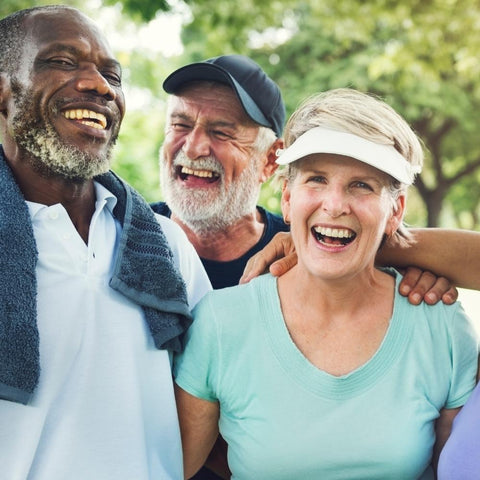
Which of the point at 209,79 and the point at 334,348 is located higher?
the point at 209,79

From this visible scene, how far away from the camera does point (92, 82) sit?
7.27 feet

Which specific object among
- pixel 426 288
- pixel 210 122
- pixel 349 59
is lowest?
pixel 426 288

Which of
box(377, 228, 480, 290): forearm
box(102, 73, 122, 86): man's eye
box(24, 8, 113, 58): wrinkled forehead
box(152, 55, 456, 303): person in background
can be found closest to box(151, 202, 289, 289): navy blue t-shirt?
box(152, 55, 456, 303): person in background

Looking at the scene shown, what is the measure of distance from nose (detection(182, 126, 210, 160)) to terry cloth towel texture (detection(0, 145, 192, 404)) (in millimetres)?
803

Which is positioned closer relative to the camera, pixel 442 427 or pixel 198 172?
pixel 442 427

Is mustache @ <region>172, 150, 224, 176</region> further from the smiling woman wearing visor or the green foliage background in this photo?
the green foliage background

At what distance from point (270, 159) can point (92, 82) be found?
1.53 meters

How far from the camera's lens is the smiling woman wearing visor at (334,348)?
2.22 meters

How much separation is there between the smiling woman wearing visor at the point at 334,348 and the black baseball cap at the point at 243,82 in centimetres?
90

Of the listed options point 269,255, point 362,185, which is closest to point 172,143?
point 269,255

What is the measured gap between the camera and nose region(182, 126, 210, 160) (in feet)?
10.6

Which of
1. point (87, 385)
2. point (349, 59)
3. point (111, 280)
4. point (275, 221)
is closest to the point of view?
point (87, 385)

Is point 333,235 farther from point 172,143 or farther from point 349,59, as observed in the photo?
point 349,59

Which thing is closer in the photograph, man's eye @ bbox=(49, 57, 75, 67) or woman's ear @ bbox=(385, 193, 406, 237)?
man's eye @ bbox=(49, 57, 75, 67)
